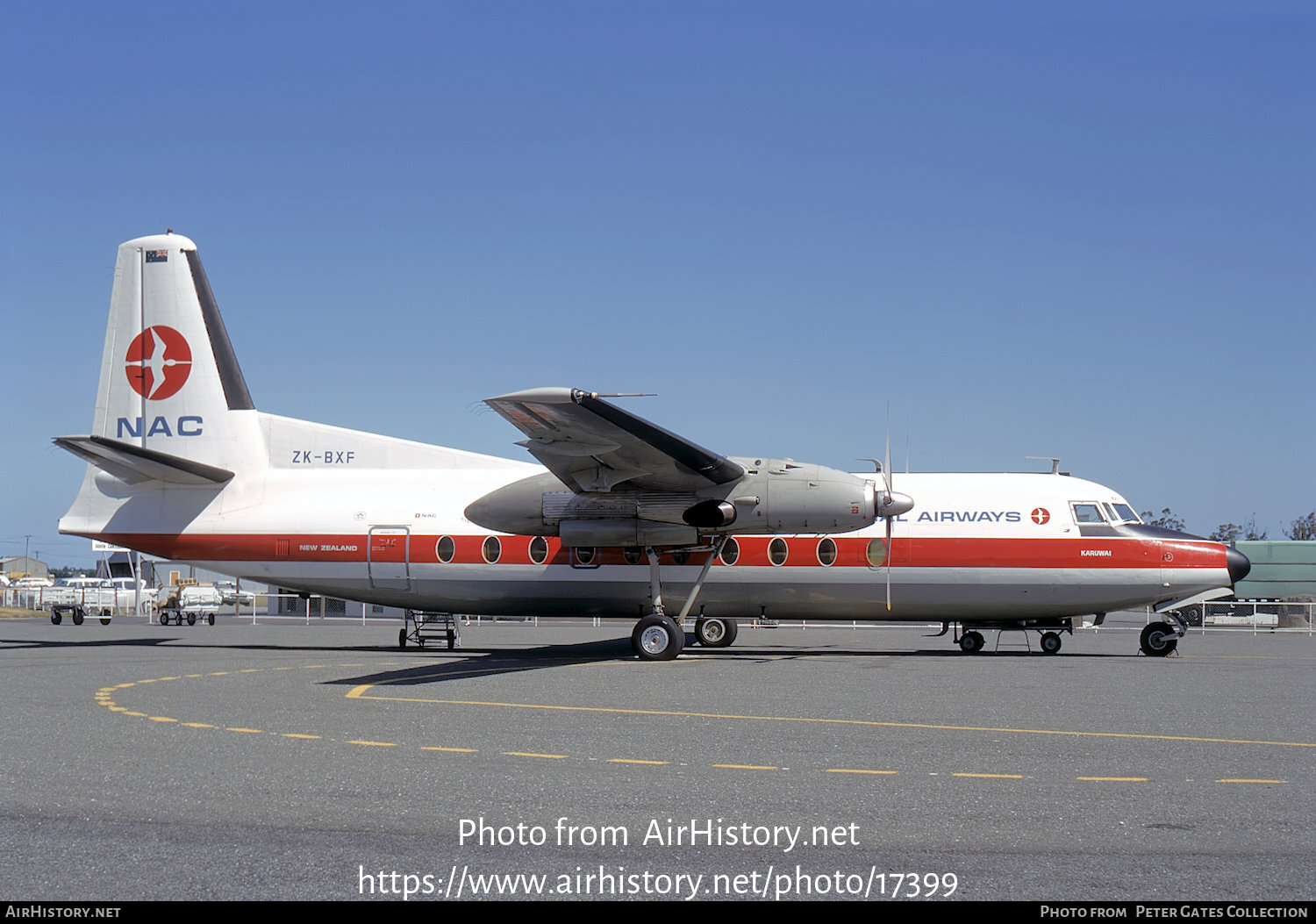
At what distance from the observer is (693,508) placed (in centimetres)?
1998

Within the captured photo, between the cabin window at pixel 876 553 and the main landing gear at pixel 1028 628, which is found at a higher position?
the cabin window at pixel 876 553

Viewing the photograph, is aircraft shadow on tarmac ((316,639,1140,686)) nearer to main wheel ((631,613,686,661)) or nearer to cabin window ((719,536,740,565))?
main wheel ((631,613,686,661))

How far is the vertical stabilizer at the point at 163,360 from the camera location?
958 inches

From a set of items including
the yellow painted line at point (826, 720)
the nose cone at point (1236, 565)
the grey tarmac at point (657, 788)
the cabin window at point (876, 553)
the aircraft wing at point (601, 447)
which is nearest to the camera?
the grey tarmac at point (657, 788)

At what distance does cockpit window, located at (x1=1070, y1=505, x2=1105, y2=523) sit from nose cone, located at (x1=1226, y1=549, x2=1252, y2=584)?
2.55 m

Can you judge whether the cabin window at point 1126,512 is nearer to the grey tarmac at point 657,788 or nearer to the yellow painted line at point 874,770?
the grey tarmac at point 657,788

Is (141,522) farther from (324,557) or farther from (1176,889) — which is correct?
(1176,889)

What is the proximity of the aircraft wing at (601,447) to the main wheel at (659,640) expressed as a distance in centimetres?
258

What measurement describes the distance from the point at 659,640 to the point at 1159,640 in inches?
419

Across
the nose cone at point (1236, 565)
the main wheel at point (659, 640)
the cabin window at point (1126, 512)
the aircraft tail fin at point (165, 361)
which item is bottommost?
the main wheel at point (659, 640)

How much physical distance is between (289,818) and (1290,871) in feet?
18.9

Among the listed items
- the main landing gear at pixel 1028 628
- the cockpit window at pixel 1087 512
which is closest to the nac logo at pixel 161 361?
the main landing gear at pixel 1028 628

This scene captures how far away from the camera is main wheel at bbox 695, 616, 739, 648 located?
972 inches

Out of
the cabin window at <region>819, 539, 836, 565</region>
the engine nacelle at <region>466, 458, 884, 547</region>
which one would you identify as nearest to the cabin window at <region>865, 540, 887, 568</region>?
the cabin window at <region>819, 539, 836, 565</region>
